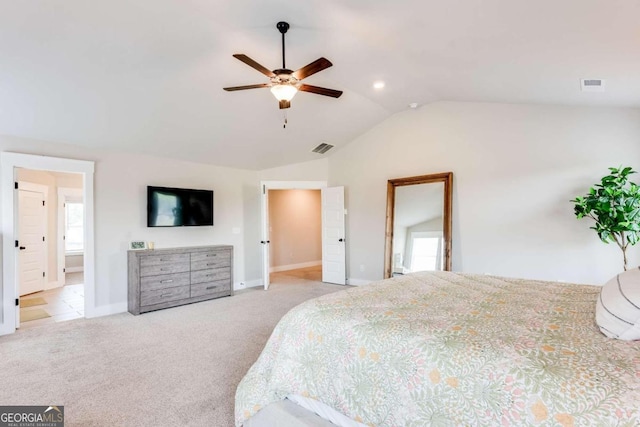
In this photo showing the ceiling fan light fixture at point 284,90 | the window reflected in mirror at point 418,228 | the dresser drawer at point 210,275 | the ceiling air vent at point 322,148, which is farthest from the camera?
the ceiling air vent at point 322,148

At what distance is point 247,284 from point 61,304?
303cm

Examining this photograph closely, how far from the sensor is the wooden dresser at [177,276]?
4621mm

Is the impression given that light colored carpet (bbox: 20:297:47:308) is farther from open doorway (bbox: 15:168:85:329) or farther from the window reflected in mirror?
the window reflected in mirror

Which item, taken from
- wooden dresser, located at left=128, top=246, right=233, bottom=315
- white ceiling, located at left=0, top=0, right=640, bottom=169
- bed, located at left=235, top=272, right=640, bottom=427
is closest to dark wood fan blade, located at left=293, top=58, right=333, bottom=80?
white ceiling, located at left=0, top=0, right=640, bottom=169

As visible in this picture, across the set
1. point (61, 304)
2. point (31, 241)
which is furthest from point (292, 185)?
point (31, 241)

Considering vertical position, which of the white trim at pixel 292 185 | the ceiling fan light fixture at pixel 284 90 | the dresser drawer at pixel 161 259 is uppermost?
the ceiling fan light fixture at pixel 284 90

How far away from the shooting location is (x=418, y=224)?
530 cm

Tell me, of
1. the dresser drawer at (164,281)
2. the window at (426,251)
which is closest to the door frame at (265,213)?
the dresser drawer at (164,281)

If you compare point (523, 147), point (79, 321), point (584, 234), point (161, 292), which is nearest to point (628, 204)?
point (584, 234)

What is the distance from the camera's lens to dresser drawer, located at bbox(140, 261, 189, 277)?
183 inches

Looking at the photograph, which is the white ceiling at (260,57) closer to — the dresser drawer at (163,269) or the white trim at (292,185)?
the white trim at (292,185)

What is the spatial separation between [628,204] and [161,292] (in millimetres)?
5867

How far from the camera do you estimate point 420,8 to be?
7.95 feet

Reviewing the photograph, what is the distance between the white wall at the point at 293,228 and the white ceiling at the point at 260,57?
12.4ft
